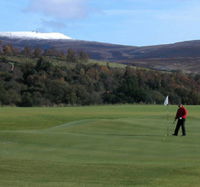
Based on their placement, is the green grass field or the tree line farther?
the tree line

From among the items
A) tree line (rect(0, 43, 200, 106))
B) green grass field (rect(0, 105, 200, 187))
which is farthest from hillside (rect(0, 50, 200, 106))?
green grass field (rect(0, 105, 200, 187))

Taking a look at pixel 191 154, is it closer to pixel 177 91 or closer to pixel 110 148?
pixel 110 148

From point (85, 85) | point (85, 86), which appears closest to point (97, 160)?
point (85, 86)

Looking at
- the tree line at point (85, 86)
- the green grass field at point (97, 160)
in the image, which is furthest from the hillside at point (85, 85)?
the green grass field at point (97, 160)

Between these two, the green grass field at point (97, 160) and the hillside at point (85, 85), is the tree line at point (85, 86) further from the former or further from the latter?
the green grass field at point (97, 160)

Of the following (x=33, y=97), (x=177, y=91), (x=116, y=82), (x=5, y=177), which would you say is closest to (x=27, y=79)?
(x=33, y=97)

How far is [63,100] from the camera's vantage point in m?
91.9

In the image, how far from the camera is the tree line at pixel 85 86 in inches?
3583

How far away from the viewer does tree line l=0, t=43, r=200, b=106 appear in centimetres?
9100

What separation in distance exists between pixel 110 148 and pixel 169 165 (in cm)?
500

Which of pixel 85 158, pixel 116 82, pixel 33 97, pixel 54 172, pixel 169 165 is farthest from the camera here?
pixel 116 82

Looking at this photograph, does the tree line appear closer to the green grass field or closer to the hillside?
the hillside

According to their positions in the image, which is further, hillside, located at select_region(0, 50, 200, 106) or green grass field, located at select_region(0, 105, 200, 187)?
hillside, located at select_region(0, 50, 200, 106)

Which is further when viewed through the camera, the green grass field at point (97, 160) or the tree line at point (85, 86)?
the tree line at point (85, 86)
